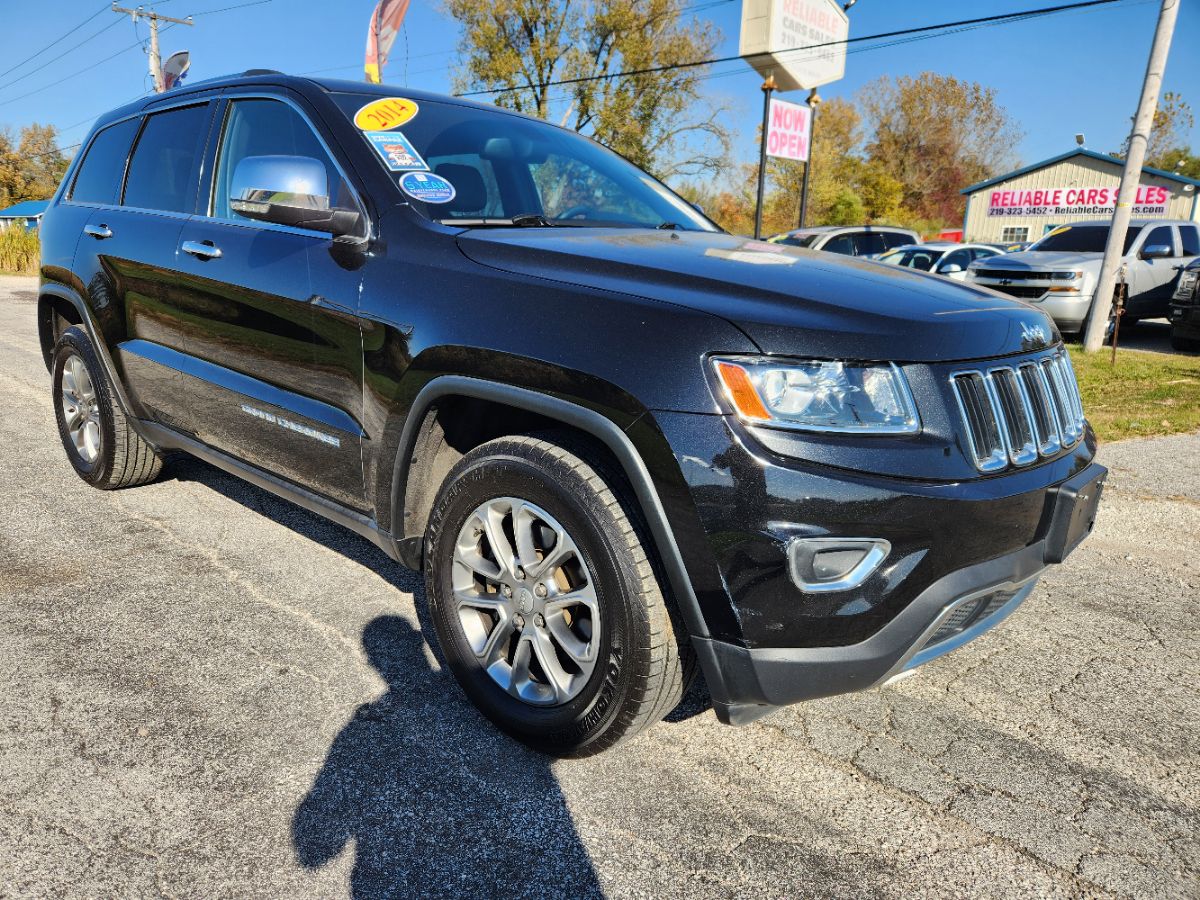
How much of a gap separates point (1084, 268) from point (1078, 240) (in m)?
2.06

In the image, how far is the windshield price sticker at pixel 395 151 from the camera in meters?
A: 2.79

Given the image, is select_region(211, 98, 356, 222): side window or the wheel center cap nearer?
the wheel center cap

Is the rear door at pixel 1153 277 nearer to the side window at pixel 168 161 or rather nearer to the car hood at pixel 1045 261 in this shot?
the car hood at pixel 1045 261

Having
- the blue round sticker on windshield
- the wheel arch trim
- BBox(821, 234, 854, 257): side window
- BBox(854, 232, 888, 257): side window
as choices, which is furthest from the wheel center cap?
BBox(854, 232, 888, 257): side window

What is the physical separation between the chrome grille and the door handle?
8.55 feet

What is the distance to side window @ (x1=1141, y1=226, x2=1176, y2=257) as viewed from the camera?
1330cm

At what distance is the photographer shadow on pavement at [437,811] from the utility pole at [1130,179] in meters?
11.2

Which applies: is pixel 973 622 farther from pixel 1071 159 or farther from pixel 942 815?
pixel 1071 159

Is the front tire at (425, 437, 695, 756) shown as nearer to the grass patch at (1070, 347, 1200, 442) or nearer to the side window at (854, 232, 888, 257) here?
A: the grass patch at (1070, 347, 1200, 442)

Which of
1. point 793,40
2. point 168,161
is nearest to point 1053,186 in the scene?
point 793,40

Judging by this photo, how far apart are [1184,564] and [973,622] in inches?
95.6

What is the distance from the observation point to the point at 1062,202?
132 feet

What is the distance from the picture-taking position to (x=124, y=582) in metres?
3.41

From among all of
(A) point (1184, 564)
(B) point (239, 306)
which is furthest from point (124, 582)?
(A) point (1184, 564)
